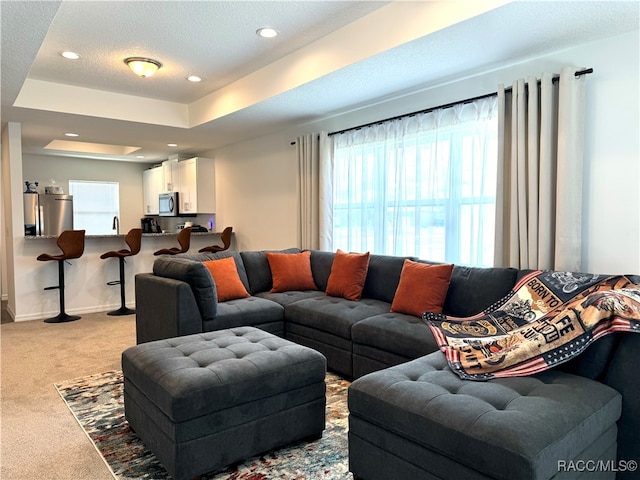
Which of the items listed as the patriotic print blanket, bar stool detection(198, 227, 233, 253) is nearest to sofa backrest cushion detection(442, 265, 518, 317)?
the patriotic print blanket

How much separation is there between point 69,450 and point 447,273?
255cm

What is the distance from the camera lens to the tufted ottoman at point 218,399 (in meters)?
1.93

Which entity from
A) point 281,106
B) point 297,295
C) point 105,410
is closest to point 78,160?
point 281,106

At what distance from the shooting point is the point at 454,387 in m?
1.84

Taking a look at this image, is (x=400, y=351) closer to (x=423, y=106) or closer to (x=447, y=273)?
(x=447, y=273)

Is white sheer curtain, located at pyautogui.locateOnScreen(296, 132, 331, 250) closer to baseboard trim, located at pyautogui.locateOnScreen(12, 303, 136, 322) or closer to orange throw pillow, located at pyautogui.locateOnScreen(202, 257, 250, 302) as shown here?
orange throw pillow, located at pyautogui.locateOnScreen(202, 257, 250, 302)

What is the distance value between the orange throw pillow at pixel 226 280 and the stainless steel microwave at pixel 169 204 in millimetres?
3621

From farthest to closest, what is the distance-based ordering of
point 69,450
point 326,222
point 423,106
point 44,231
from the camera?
1. point 44,231
2. point 326,222
3. point 423,106
4. point 69,450

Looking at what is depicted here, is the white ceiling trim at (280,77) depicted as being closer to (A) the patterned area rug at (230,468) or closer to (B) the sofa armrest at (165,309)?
(B) the sofa armrest at (165,309)

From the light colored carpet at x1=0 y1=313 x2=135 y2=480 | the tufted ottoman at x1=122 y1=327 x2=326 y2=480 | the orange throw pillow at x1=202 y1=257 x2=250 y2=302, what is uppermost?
the orange throw pillow at x1=202 y1=257 x2=250 y2=302

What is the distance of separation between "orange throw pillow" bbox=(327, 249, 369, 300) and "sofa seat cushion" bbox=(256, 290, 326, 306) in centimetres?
20

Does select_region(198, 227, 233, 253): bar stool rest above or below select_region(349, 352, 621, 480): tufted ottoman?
above

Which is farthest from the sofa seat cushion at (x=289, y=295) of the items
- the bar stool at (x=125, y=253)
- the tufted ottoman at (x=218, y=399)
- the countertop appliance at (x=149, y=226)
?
the countertop appliance at (x=149, y=226)

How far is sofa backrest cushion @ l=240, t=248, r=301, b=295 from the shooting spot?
14.4ft
